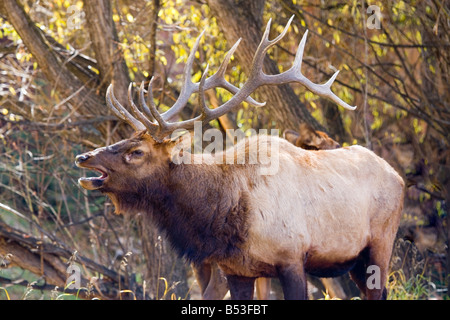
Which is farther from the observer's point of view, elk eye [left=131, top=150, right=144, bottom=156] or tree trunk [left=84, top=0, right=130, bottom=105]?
tree trunk [left=84, top=0, right=130, bottom=105]

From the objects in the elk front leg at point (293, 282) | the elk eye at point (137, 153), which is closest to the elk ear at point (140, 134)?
the elk eye at point (137, 153)

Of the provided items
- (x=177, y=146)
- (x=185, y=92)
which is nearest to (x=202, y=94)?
(x=185, y=92)

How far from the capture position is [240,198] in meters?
5.05

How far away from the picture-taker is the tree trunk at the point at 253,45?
7.88 m

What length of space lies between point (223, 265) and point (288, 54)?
503cm

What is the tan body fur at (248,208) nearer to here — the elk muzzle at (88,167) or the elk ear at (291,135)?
the elk muzzle at (88,167)

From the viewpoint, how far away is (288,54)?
9523 millimetres

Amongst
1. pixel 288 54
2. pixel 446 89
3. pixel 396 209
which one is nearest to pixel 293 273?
pixel 396 209

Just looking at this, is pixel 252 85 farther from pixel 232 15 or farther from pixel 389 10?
pixel 389 10

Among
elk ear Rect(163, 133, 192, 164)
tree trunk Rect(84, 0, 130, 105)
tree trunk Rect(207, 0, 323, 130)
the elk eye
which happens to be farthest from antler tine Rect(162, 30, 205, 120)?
tree trunk Rect(84, 0, 130, 105)

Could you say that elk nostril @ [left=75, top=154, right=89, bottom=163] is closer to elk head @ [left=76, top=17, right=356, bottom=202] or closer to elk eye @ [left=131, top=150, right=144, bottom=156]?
elk head @ [left=76, top=17, right=356, bottom=202]

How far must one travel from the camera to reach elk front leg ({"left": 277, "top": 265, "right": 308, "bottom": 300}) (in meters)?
4.86
